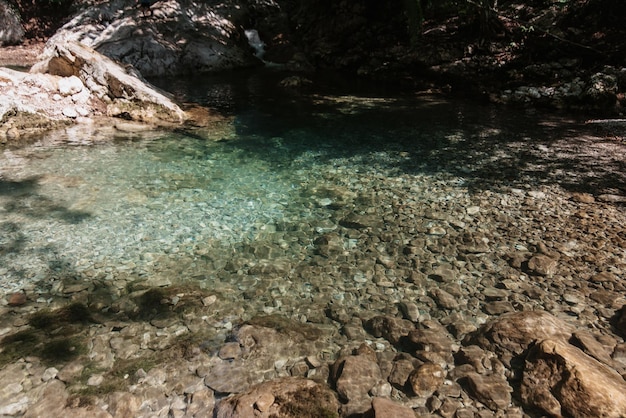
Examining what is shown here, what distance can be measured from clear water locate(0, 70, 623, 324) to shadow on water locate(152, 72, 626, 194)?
5 centimetres

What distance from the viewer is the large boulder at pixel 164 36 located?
48.0 feet

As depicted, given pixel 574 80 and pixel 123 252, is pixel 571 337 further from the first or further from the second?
pixel 574 80

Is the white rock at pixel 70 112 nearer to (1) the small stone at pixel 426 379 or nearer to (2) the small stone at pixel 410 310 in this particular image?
(2) the small stone at pixel 410 310

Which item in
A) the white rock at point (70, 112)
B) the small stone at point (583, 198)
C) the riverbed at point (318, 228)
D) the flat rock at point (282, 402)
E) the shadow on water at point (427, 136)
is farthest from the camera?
the white rock at point (70, 112)

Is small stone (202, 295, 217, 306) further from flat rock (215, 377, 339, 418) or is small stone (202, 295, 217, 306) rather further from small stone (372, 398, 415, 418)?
small stone (372, 398, 415, 418)

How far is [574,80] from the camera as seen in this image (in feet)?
34.1

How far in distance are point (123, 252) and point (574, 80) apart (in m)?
11.1

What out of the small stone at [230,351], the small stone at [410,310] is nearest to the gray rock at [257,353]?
the small stone at [230,351]

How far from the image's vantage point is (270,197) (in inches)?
236

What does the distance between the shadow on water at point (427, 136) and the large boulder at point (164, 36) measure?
3.11 meters

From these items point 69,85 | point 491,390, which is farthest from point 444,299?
point 69,85

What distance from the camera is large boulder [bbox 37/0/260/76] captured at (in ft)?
48.0

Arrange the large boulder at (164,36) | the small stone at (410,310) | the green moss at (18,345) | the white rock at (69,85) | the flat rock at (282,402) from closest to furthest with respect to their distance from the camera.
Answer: the flat rock at (282,402) → the green moss at (18,345) → the small stone at (410,310) → the white rock at (69,85) → the large boulder at (164,36)

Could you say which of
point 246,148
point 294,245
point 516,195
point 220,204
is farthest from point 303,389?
point 246,148
